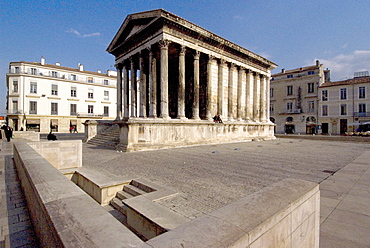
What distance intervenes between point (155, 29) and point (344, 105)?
39587 mm

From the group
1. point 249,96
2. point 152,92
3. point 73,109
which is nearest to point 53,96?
point 73,109

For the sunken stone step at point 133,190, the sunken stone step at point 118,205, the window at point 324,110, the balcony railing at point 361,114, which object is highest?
the window at point 324,110

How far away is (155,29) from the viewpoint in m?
14.3

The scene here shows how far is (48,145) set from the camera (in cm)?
629

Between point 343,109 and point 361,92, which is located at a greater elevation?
point 361,92

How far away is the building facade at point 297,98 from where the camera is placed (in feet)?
128

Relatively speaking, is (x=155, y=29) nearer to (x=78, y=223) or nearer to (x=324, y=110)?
(x=78, y=223)

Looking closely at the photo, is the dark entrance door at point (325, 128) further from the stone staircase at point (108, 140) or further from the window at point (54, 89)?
the window at point (54, 89)

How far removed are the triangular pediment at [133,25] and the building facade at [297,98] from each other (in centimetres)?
3744

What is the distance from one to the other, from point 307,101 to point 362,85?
8825 mm

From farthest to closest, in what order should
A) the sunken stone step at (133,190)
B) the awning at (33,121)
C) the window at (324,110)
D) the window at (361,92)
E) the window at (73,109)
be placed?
the window at (324,110) < the window at (73,109) < the window at (361,92) < the awning at (33,121) < the sunken stone step at (133,190)

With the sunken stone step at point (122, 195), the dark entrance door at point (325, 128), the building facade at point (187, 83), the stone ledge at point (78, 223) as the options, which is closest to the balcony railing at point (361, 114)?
the dark entrance door at point (325, 128)

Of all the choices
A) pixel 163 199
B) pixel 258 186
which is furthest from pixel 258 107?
pixel 163 199

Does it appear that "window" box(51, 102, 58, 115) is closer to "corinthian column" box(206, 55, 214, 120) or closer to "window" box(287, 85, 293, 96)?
"corinthian column" box(206, 55, 214, 120)
